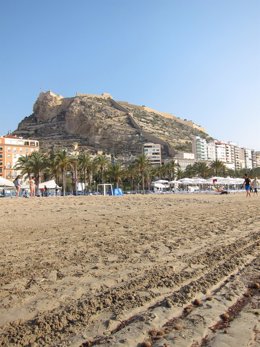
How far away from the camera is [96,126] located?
537ft

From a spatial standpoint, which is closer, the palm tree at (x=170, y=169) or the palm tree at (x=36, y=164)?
the palm tree at (x=36, y=164)

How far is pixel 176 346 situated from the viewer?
2289mm

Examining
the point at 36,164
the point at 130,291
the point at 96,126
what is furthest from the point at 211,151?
the point at 130,291

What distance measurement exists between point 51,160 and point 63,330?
58971 mm

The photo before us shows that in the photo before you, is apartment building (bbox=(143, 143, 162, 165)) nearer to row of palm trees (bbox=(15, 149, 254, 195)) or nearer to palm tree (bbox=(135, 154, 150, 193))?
row of palm trees (bbox=(15, 149, 254, 195))

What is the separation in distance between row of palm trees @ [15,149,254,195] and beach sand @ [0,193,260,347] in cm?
4463

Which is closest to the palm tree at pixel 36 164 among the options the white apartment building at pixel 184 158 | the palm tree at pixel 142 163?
the palm tree at pixel 142 163

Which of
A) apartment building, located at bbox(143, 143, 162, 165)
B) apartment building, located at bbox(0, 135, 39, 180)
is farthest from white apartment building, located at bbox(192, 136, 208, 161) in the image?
apartment building, located at bbox(0, 135, 39, 180)

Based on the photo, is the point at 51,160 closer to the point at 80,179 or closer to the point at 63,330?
the point at 80,179

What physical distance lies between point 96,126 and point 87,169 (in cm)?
9068

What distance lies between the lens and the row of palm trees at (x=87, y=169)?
58.4 m

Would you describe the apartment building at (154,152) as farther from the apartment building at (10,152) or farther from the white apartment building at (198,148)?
the apartment building at (10,152)

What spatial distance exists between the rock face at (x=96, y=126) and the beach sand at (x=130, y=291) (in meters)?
148

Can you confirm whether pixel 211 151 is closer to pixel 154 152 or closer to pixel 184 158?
pixel 184 158
